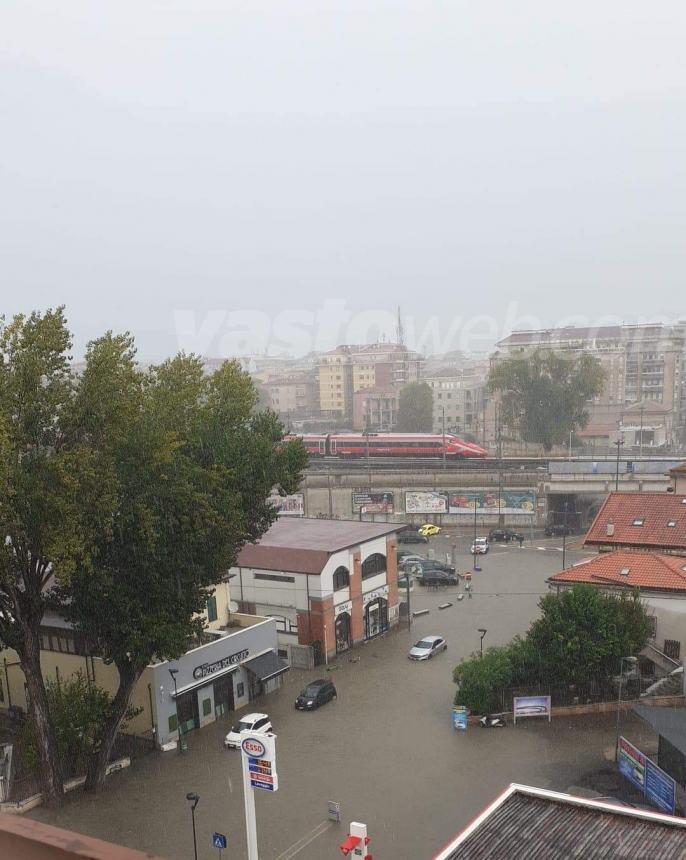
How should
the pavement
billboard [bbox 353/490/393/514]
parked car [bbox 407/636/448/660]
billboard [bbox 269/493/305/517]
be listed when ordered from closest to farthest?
the pavement
parked car [bbox 407/636/448/660]
billboard [bbox 353/490/393/514]
billboard [bbox 269/493/305/517]

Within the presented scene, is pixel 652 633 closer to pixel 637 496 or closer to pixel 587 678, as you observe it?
pixel 587 678

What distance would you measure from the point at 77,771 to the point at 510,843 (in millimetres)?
8231

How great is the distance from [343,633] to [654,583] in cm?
673

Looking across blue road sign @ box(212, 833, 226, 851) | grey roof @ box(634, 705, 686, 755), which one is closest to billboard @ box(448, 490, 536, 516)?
grey roof @ box(634, 705, 686, 755)

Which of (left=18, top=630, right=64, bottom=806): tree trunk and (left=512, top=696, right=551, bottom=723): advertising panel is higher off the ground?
(left=18, top=630, right=64, bottom=806): tree trunk

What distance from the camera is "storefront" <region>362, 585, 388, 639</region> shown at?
1748 centimetres

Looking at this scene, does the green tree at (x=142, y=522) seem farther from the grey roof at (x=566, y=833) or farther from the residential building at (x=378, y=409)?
the residential building at (x=378, y=409)

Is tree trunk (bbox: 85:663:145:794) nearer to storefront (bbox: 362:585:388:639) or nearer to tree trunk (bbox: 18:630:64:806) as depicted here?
tree trunk (bbox: 18:630:64:806)

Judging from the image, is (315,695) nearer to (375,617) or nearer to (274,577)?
(274,577)

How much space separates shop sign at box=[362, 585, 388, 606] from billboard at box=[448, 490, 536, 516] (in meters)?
13.2

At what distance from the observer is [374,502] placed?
3203cm

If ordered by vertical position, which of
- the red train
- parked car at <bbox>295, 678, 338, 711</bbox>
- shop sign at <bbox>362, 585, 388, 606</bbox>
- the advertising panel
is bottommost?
parked car at <bbox>295, 678, 338, 711</bbox>

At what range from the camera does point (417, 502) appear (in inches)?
1241

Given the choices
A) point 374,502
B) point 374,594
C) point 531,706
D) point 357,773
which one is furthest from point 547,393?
point 357,773
